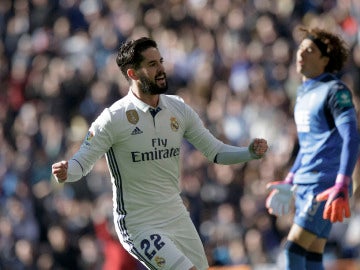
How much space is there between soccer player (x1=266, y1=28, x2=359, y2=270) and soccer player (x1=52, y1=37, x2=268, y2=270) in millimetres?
1103

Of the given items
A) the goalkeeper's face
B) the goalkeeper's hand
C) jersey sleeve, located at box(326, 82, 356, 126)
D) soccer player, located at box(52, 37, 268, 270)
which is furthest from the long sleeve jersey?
the goalkeeper's face

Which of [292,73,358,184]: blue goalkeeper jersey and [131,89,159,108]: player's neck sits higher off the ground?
[131,89,159,108]: player's neck

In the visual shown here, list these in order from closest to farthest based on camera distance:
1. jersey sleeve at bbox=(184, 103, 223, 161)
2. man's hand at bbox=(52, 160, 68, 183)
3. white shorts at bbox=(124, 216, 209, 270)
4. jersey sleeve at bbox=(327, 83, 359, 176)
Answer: man's hand at bbox=(52, 160, 68, 183), white shorts at bbox=(124, 216, 209, 270), jersey sleeve at bbox=(184, 103, 223, 161), jersey sleeve at bbox=(327, 83, 359, 176)

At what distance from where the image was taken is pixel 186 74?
17.4 metres

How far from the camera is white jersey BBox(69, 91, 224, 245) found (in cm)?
927

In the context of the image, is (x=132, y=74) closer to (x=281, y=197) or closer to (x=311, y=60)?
(x=311, y=60)

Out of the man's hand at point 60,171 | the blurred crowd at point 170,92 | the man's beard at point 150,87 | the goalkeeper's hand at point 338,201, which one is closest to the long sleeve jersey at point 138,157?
the man's beard at point 150,87

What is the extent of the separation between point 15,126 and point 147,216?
32.9 ft

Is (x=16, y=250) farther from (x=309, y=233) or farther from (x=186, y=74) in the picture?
(x=309, y=233)

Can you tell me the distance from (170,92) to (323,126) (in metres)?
6.96

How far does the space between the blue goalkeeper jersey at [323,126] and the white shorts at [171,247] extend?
1496 mm

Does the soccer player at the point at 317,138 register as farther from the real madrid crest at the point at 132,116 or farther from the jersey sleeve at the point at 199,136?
the real madrid crest at the point at 132,116

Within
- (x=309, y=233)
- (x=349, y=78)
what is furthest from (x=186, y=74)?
(x=309, y=233)

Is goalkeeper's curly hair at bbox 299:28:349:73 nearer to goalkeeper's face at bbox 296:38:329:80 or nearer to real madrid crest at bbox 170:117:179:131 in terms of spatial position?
goalkeeper's face at bbox 296:38:329:80
